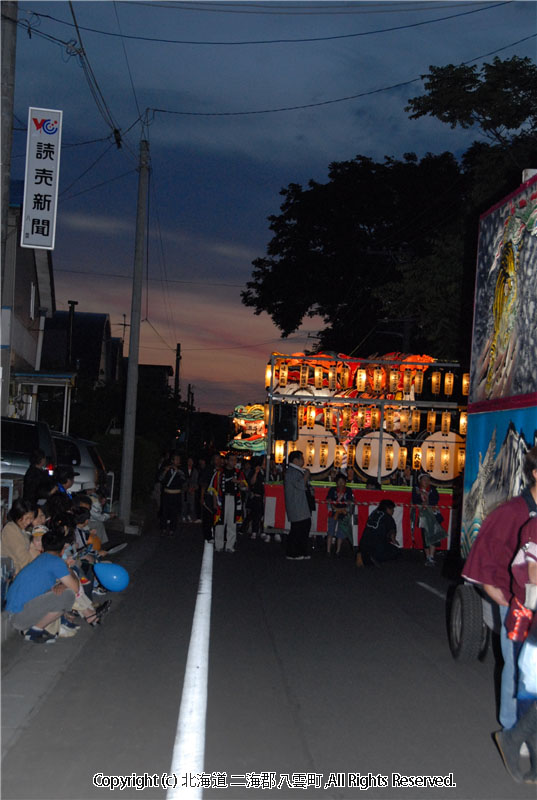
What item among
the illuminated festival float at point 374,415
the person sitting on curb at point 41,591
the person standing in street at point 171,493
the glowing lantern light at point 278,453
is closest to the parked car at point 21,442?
the person standing in street at point 171,493

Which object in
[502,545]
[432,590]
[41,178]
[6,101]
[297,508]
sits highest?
[41,178]

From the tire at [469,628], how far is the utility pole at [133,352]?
1378 cm

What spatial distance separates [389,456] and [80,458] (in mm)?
7158

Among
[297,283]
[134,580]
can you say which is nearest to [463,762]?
[134,580]

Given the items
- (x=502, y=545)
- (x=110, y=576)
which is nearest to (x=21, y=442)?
(x=110, y=576)

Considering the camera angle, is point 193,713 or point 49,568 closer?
point 193,713

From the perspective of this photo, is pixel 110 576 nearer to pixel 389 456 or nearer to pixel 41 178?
pixel 41 178

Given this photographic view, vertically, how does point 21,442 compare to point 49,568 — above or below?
above

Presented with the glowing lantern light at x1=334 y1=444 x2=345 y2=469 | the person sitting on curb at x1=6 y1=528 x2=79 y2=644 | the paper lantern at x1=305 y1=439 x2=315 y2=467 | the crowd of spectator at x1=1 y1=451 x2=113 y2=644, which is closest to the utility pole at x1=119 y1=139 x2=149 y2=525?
the paper lantern at x1=305 y1=439 x2=315 y2=467

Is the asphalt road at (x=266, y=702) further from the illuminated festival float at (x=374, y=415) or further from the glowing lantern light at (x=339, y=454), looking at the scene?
the glowing lantern light at (x=339, y=454)

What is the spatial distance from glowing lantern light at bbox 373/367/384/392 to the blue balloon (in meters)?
11.9

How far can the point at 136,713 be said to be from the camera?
648cm

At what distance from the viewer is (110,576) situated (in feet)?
33.5

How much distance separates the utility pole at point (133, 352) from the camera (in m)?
21.5
